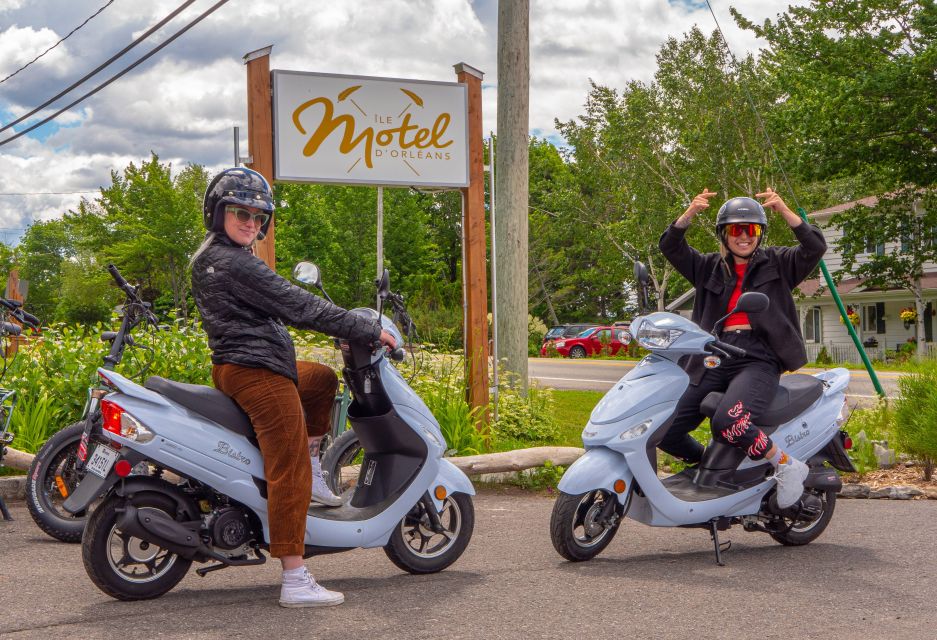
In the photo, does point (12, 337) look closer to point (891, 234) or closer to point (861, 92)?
point (861, 92)

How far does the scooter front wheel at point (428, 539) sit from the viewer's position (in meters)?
5.15

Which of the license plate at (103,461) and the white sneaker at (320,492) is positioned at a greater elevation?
the license plate at (103,461)

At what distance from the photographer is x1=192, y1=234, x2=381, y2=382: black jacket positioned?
454 centimetres

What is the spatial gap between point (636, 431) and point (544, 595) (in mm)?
1026

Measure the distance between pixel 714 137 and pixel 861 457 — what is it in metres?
32.4

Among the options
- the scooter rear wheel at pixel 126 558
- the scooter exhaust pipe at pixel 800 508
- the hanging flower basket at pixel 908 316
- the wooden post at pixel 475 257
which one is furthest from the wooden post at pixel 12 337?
the hanging flower basket at pixel 908 316

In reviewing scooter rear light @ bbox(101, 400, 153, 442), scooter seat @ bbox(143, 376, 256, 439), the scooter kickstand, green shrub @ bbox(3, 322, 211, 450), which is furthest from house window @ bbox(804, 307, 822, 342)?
scooter rear light @ bbox(101, 400, 153, 442)

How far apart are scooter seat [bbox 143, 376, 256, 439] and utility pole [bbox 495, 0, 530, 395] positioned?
5929mm

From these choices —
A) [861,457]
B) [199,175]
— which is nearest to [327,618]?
[861,457]

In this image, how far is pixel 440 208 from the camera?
5644cm

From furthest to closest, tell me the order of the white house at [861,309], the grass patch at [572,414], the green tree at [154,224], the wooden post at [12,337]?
the green tree at [154,224], the white house at [861,309], the grass patch at [572,414], the wooden post at [12,337]

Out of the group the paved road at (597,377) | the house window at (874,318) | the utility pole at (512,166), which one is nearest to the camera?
the utility pole at (512,166)

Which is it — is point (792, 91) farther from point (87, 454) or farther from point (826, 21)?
point (87, 454)

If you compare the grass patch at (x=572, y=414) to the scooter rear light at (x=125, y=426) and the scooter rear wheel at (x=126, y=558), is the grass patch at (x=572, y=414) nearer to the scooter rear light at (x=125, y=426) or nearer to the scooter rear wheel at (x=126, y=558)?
the scooter rear wheel at (x=126, y=558)
